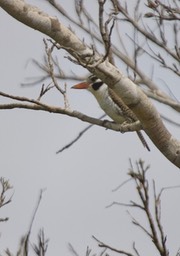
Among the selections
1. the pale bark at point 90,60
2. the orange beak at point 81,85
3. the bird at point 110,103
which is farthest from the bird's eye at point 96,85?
the pale bark at point 90,60

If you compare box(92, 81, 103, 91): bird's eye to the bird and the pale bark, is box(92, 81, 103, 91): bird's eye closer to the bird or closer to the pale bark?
the bird

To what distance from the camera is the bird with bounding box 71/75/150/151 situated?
5324 millimetres

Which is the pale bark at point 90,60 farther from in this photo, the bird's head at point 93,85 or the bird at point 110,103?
the bird's head at point 93,85

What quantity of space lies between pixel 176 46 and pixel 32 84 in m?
1.68

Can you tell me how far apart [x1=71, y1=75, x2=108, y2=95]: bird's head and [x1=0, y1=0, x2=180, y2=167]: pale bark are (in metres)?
2.62

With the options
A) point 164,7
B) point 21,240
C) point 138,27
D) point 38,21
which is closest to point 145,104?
point 38,21

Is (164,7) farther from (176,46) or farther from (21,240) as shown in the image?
(21,240)

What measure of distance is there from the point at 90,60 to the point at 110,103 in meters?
2.72

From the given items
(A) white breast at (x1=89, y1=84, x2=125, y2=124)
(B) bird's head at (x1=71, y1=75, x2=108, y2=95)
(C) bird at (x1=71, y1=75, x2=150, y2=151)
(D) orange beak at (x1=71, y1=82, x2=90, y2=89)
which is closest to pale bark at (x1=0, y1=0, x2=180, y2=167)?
(C) bird at (x1=71, y1=75, x2=150, y2=151)

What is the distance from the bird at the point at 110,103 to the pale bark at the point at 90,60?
2026mm

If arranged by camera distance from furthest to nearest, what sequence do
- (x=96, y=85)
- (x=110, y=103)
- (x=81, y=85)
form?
(x=81, y=85) → (x=96, y=85) → (x=110, y=103)

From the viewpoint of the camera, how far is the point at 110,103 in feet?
18.5

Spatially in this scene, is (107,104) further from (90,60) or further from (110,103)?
(90,60)

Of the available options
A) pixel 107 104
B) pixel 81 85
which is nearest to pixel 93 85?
pixel 81 85
